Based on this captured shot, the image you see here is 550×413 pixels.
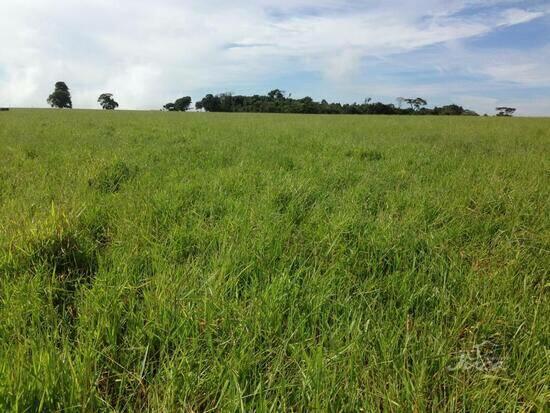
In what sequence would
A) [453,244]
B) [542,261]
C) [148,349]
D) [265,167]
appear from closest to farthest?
1. [148,349]
2. [542,261]
3. [453,244]
4. [265,167]

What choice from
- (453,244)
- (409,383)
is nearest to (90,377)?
(409,383)

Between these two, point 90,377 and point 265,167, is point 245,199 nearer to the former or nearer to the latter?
point 265,167

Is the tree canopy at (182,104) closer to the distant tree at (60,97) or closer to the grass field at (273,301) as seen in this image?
the distant tree at (60,97)

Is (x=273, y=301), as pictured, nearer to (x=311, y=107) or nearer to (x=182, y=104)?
(x=311, y=107)

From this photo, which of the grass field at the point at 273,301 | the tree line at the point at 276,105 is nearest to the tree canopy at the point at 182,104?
the tree line at the point at 276,105

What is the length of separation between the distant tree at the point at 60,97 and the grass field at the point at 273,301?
124209 millimetres

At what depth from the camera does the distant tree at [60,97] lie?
105m

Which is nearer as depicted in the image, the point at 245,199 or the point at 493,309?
the point at 493,309

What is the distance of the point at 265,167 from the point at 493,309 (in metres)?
4.28

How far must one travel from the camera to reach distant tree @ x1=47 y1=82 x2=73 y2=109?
10531 cm

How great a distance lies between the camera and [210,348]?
58.5 inches

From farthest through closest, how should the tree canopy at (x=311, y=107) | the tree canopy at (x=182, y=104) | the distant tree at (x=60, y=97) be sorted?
the tree canopy at (x=182, y=104)
the distant tree at (x=60, y=97)
the tree canopy at (x=311, y=107)

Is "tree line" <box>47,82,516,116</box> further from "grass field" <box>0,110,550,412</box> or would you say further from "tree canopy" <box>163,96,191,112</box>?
"grass field" <box>0,110,550,412</box>

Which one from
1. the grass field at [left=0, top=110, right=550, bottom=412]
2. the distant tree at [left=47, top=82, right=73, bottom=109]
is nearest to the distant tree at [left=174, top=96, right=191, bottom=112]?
the distant tree at [left=47, top=82, right=73, bottom=109]
